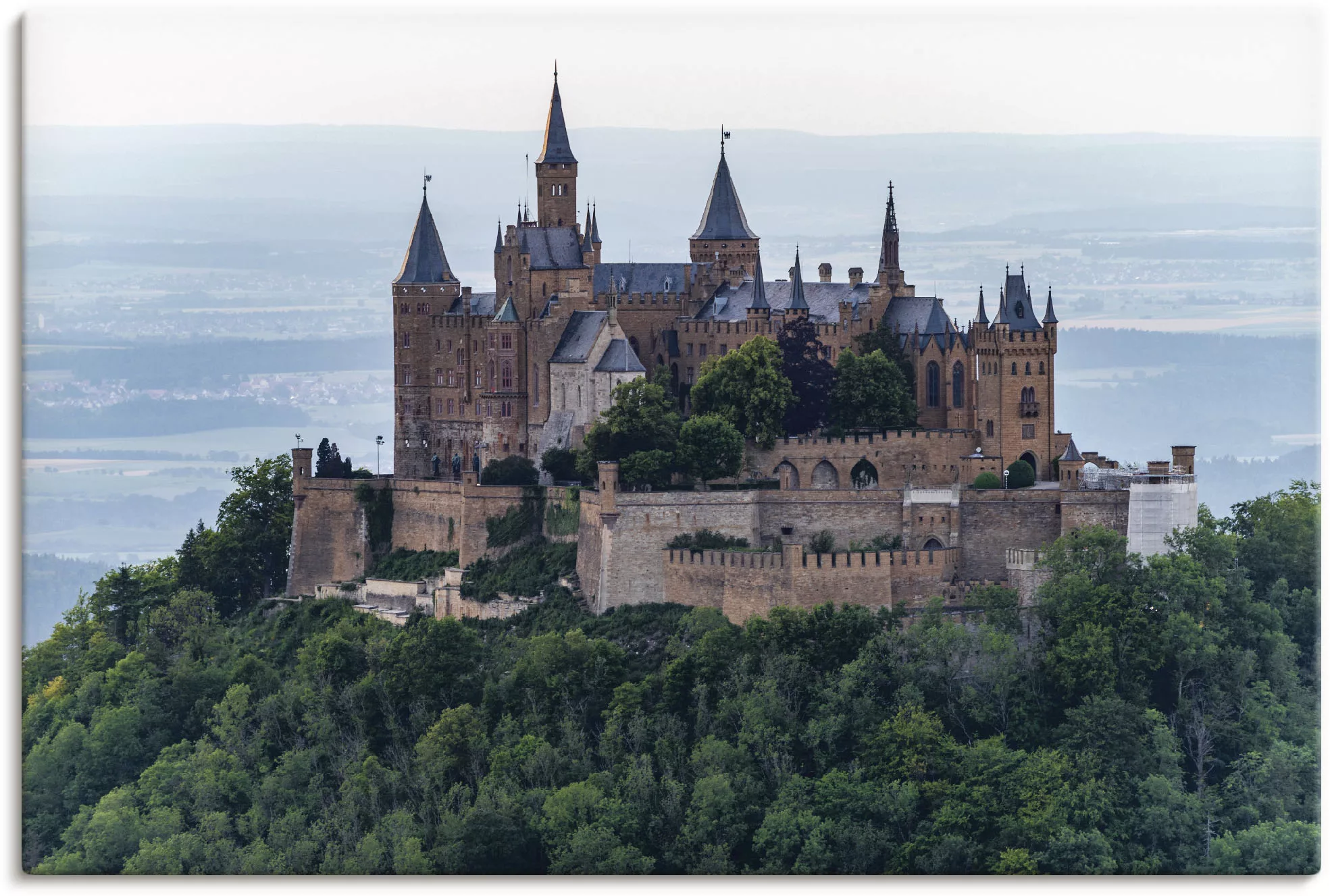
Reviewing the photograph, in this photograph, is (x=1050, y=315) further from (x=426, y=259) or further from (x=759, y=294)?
(x=426, y=259)

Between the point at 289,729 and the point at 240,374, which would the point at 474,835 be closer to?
the point at 289,729

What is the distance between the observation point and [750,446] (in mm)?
77750

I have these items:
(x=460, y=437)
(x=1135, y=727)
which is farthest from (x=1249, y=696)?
(x=460, y=437)

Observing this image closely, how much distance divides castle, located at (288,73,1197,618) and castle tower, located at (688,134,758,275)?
2.2 inches

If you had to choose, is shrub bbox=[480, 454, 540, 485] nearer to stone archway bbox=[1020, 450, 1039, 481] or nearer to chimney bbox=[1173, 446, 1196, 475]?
stone archway bbox=[1020, 450, 1039, 481]

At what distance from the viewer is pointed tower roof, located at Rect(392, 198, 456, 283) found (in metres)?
86.1

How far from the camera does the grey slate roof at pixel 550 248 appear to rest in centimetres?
8219

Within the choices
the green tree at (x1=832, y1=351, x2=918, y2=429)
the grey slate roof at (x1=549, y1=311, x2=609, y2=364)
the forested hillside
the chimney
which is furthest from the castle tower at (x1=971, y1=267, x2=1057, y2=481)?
the grey slate roof at (x1=549, y1=311, x2=609, y2=364)

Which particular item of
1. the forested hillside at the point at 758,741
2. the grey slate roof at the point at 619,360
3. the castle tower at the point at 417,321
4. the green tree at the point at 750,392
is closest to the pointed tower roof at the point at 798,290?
the green tree at the point at 750,392

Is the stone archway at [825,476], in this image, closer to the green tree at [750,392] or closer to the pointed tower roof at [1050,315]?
the green tree at [750,392]

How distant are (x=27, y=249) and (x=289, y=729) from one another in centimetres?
1712

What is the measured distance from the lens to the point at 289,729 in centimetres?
7112

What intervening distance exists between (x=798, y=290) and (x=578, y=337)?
19.3 ft

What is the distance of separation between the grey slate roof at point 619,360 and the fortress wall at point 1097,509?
1208 centimetres
